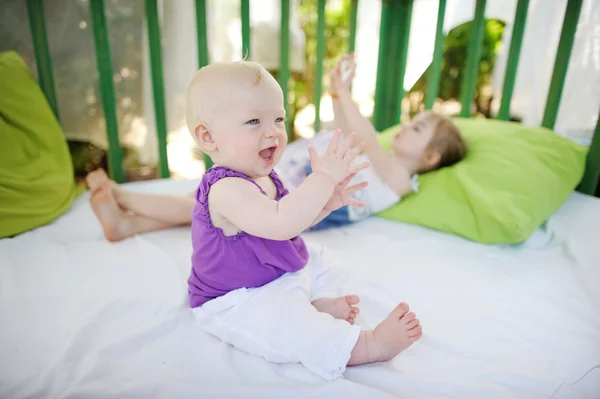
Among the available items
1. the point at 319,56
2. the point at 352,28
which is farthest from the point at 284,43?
the point at 352,28

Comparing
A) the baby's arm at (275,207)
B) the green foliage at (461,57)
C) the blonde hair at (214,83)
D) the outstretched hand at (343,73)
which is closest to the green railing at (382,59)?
the outstretched hand at (343,73)

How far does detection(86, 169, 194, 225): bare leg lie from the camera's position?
1.17 metres

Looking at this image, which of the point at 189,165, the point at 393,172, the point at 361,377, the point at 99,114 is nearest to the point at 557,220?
the point at 393,172

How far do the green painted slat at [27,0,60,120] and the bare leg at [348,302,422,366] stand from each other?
4.01 ft

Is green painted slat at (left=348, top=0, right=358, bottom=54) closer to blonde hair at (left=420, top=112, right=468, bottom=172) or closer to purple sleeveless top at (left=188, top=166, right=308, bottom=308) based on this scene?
blonde hair at (left=420, top=112, right=468, bottom=172)

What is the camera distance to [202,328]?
0.82 m

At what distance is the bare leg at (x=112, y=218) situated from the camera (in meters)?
1.12

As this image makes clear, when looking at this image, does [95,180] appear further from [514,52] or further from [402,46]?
[514,52]

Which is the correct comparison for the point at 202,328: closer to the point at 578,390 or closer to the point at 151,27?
the point at 578,390

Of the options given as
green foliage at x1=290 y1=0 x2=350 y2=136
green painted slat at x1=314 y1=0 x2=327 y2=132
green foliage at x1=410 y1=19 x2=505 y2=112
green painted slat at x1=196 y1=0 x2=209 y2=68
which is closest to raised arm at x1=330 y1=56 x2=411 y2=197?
green painted slat at x1=314 y1=0 x2=327 y2=132

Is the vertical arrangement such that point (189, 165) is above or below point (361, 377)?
below

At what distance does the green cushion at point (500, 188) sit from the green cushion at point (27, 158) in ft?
3.14

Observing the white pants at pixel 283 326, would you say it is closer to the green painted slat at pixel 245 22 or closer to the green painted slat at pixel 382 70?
the green painted slat at pixel 245 22

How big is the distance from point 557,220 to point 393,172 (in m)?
0.47
